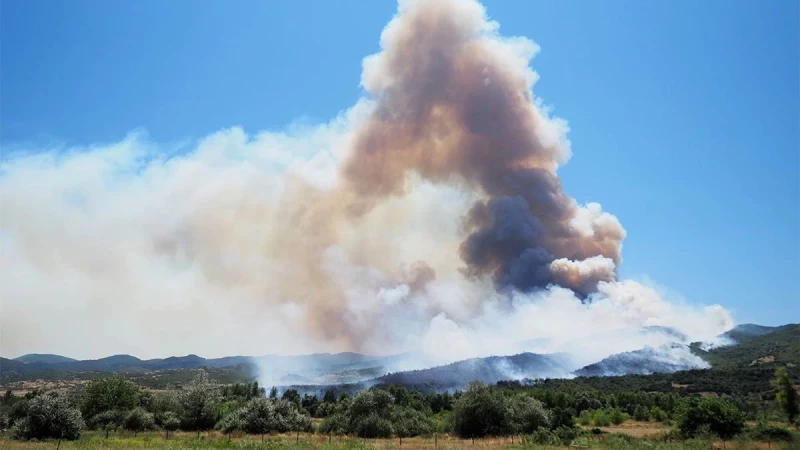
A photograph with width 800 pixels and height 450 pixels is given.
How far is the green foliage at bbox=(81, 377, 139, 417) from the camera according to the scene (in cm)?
6419

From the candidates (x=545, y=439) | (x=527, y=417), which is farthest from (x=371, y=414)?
(x=545, y=439)

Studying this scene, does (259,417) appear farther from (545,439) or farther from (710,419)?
(710,419)

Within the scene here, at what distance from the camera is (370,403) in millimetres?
56469

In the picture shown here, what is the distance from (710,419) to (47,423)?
62089 millimetres

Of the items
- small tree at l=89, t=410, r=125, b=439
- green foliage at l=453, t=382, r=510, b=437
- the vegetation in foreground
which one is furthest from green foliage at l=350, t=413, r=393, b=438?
small tree at l=89, t=410, r=125, b=439

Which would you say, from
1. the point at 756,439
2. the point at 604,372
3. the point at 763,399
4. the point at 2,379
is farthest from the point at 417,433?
the point at 2,379

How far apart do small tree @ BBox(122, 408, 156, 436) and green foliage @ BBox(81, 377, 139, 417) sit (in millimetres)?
8142

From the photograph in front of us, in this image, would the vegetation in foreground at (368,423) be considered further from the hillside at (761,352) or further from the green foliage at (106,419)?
the hillside at (761,352)

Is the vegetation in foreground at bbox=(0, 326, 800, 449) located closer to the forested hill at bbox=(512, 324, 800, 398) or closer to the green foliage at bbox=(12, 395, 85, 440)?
the green foliage at bbox=(12, 395, 85, 440)

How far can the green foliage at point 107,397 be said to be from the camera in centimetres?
6419

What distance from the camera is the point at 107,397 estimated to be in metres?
65.5

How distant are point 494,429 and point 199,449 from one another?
31.6 metres

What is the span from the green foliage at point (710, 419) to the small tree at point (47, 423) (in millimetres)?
58701

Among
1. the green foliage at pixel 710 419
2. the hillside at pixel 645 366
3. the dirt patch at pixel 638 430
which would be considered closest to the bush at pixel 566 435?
the dirt patch at pixel 638 430
